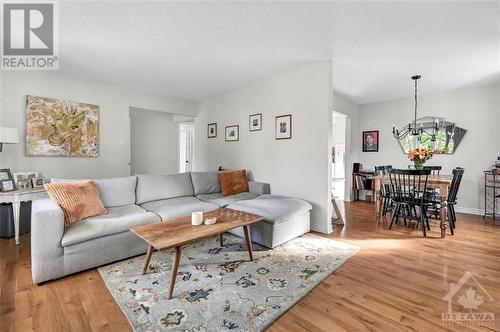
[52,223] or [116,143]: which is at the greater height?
[116,143]

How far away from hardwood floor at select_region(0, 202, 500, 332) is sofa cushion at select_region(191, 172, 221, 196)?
6.20 feet

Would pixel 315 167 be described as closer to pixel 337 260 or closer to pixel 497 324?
pixel 337 260

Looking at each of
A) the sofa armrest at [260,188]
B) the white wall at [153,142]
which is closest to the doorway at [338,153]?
the sofa armrest at [260,188]

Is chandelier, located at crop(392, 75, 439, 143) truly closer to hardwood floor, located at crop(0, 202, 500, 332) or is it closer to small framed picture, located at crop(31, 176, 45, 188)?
hardwood floor, located at crop(0, 202, 500, 332)

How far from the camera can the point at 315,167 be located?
334 cm

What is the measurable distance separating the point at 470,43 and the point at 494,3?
33.1 inches

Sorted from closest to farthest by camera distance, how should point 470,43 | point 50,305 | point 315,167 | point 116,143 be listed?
1. point 50,305
2. point 470,43
3. point 315,167
4. point 116,143

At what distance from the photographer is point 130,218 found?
7.77 ft

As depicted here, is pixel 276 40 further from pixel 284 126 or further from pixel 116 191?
pixel 116 191

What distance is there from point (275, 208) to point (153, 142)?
4278 mm

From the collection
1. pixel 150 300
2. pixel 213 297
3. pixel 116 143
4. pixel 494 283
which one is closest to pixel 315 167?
pixel 494 283

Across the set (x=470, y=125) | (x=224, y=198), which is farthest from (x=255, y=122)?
(x=470, y=125)

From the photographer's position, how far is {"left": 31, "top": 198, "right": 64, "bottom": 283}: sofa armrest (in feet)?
6.15

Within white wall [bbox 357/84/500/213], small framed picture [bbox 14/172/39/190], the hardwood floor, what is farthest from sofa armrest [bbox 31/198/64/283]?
white wall [bbox 357/84/500/213]
